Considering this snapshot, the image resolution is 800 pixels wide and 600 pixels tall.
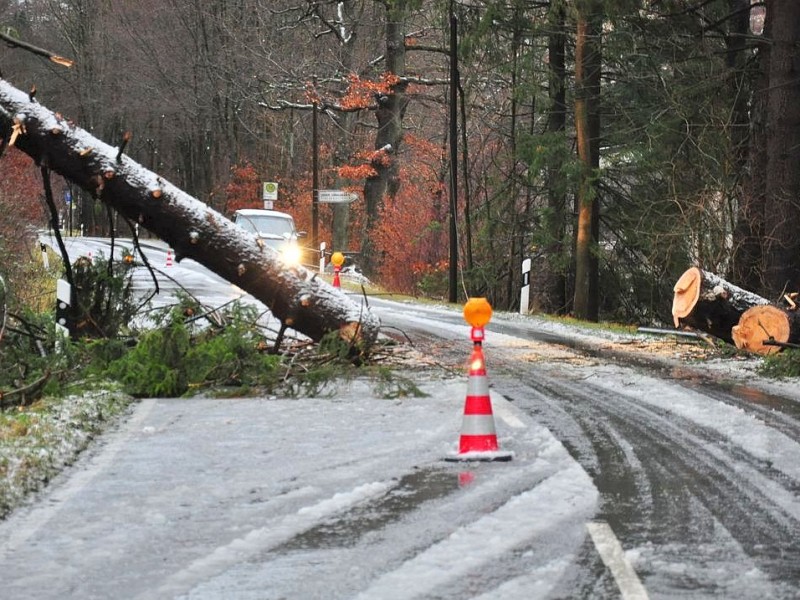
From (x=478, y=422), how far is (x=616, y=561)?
2668mm

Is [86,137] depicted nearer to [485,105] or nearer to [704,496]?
[704,496]

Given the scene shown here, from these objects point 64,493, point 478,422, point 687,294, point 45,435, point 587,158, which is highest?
point 587,158

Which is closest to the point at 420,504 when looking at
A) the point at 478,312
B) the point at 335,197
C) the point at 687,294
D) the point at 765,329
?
the point at 478,312

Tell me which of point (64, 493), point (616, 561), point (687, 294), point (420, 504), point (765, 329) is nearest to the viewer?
point (616, 561)

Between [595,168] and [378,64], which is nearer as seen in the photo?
[595,168]

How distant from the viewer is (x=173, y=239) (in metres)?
12.7

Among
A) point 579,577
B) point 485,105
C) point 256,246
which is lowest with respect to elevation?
point 579,577

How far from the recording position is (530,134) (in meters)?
30.4

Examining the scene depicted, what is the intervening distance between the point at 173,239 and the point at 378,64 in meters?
36.0

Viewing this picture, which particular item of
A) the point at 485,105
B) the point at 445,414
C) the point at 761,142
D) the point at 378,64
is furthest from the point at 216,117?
the point at 445,414

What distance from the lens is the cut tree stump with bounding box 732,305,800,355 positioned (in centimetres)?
1452

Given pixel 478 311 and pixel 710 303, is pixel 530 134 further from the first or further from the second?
pixel 478 311

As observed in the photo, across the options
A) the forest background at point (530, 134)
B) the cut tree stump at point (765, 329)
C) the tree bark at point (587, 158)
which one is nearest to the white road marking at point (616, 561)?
the cut tree stump at point (765, 329)

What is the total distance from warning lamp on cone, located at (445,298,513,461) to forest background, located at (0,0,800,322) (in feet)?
26.2
